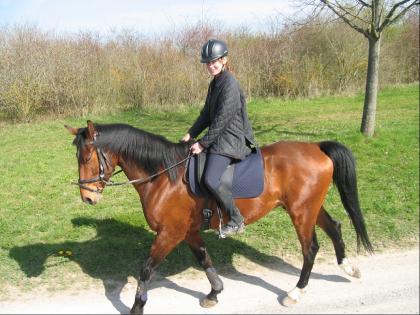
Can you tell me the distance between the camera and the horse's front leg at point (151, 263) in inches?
164

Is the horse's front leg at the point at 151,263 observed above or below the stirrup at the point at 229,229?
below

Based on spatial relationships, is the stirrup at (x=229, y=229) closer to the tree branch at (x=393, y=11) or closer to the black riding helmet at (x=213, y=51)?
the black riding helmet at (x=213, y=51)

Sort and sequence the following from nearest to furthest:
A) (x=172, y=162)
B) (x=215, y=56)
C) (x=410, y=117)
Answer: (x=215, y=56) → (x=172, y=162) → (x=410, y=117)

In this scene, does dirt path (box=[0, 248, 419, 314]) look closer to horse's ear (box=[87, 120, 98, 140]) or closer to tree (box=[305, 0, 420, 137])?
horse's ear (box=[87, 120, 98, 140])

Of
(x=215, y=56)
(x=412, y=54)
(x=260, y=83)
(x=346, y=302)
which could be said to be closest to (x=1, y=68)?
(x=260, y=83)

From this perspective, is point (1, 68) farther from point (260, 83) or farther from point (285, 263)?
point (285, 263)

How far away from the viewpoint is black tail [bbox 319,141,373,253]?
4.64 metres

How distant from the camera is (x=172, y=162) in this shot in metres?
4.36

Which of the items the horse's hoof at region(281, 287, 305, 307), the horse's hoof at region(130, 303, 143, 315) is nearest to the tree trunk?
the horse's hoof at region(281, 287, 305, 307)

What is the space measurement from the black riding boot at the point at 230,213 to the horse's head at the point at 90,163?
1163mm

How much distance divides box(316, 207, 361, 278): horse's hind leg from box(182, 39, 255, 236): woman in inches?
46.9

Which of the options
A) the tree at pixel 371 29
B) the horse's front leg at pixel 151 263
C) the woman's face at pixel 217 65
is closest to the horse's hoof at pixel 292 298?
the horse's front leg at pixel 151 263

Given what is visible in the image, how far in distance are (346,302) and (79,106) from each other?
47.4 ft

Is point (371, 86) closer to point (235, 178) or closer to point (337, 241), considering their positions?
point (337, 241)
